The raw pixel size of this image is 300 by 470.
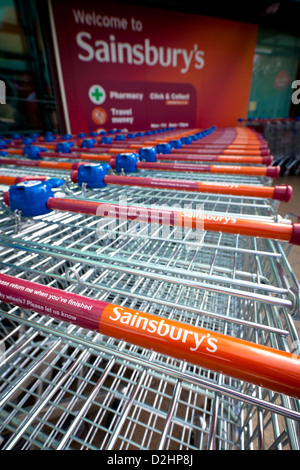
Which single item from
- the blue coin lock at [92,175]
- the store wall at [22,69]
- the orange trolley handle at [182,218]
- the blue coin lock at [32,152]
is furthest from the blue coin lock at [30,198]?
the store wall at [22,69]

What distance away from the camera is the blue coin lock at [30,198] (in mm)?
757

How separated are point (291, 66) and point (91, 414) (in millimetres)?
8307

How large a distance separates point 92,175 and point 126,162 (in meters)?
0.38

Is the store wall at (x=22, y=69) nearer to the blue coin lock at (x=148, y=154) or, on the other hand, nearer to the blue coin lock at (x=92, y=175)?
the blue coin lock at (x=148, y=154)

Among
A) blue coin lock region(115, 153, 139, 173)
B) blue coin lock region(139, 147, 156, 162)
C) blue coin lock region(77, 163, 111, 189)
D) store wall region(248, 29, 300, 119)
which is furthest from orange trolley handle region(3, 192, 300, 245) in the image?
store wall region(248, 29, 300, 119)

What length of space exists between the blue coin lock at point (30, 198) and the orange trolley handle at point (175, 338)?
0.33 metres

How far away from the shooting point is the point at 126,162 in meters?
1.39

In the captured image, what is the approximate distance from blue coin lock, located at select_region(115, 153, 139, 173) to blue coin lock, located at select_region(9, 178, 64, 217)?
67 centimetres

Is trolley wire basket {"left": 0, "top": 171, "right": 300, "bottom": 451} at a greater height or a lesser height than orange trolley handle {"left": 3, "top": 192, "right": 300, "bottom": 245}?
lesser

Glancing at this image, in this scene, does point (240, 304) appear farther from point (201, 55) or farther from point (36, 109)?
point (201, 55)

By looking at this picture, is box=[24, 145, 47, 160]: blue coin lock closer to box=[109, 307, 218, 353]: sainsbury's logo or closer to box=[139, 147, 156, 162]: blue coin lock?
box=[139, 147, 156, 162]: blue coin lock

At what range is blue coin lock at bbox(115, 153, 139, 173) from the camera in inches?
54.4

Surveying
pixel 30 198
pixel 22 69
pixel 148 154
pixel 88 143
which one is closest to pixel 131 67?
pixel 22 69
